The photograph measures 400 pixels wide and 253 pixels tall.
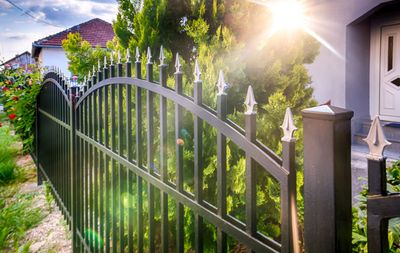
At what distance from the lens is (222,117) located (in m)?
1.25

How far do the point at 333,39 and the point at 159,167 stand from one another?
6.14 meters

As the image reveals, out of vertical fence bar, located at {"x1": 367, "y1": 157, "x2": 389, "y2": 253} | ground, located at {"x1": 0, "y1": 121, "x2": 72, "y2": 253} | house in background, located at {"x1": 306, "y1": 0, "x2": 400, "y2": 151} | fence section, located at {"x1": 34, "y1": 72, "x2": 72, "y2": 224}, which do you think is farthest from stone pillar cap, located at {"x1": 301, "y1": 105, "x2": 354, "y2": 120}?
house in background, located at {"x1": 306, "y1": 0, "x2": 400, "y2": 151}

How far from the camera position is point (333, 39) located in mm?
7414

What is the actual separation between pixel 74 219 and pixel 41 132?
114 inches

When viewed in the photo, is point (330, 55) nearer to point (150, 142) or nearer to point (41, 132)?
point (41, 132)

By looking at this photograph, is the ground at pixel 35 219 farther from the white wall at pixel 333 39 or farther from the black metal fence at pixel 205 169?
the white wall at pixel 333 39

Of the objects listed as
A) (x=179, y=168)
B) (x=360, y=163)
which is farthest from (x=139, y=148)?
(x=360, y=163)

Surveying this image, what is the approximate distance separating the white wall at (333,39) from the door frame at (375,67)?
715 mm

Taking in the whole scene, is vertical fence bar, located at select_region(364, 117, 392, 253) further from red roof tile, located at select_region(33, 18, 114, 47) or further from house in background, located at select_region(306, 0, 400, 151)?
red roof tile, located at select_region(33, 18, 114, 47)

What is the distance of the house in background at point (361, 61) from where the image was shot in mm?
7000

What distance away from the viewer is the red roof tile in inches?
1156

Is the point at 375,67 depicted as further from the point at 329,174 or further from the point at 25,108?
the point at 329,174

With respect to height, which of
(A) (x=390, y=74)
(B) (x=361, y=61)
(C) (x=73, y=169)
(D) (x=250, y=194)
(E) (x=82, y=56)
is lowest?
(C) (x=73, y=169)

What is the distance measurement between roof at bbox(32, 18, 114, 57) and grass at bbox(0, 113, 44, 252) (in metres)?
24.5
